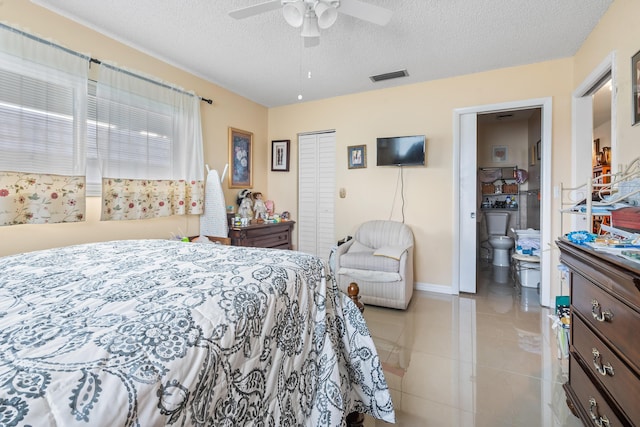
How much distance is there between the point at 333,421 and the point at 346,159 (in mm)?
3376

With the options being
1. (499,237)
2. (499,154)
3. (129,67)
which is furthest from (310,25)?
(499,154)

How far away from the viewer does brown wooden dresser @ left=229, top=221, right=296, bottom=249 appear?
3459mm

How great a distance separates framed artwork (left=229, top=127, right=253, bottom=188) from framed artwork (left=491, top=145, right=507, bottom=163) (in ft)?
13.8

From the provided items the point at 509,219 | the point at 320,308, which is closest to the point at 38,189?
the point at 320,308

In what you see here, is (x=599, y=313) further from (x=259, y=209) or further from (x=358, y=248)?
(x=259, y=209)

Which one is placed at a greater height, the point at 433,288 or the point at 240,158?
the point at 240,158

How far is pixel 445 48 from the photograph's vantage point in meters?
2.81

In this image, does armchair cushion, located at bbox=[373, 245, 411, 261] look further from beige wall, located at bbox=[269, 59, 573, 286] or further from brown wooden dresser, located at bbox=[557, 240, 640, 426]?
brown wooden dresser, located at bbox=[557, 240, 640, 426]

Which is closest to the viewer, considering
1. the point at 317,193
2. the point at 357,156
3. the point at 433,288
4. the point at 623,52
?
the point at 623,52

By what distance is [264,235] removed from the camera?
3891 mm

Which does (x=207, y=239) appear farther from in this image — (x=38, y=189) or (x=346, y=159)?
(x=346, y=159)

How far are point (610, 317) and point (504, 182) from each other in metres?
4.93

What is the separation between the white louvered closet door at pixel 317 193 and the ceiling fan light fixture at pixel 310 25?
2.19 m

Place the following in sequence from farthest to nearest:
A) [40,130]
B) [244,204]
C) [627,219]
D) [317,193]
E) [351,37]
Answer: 1. [317,193]
2. [244,204]
3. [351,37]
4. [40,130]
5. [627,219]
